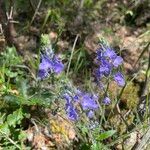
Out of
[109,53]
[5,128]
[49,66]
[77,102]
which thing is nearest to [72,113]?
[77,102]

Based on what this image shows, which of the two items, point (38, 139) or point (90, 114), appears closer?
point (90, 114)

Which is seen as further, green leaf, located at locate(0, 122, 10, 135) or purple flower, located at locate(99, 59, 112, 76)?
green leaf, located at locate(0, 122, 10, 135)

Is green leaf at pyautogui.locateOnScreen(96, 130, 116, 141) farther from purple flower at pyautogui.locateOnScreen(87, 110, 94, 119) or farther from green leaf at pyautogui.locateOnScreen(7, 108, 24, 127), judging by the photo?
green leaf at pyautogui.locateOnScreen(7, 108, 24, 127)

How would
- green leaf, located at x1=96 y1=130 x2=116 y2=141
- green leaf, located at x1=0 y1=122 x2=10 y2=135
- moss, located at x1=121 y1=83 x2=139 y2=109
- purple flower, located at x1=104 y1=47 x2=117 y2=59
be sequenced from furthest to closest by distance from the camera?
moss, located at x1=121 y1=83 x2=139 y2=109, green leaf, located at x1=0 y1=122 x2=10 y2=135, green leaf, located at x1=96 y1=130 x2=116 y2=141, purple flower, located at x1=104 y1=47 x2=117 y2=59

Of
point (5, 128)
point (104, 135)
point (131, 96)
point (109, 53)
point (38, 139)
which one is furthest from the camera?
point (131, 96)

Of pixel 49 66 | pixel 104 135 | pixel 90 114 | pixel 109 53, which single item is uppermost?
pixel 109 53

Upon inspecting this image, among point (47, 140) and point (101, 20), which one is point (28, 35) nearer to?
point (101, 20)

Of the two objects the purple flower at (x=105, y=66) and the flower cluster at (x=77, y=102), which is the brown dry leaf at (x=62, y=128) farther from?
the purple flower at (x=105, y=66)

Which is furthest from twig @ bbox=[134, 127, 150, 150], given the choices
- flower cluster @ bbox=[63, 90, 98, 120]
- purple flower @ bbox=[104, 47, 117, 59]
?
purple flower @ bbox=[104, 47, 117, 59]

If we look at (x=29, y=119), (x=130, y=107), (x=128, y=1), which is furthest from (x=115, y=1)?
(x=29, y=119)

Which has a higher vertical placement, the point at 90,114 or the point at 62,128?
the point at 90,114

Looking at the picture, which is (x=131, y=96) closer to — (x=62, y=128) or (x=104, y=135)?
(x=62, y=128)
